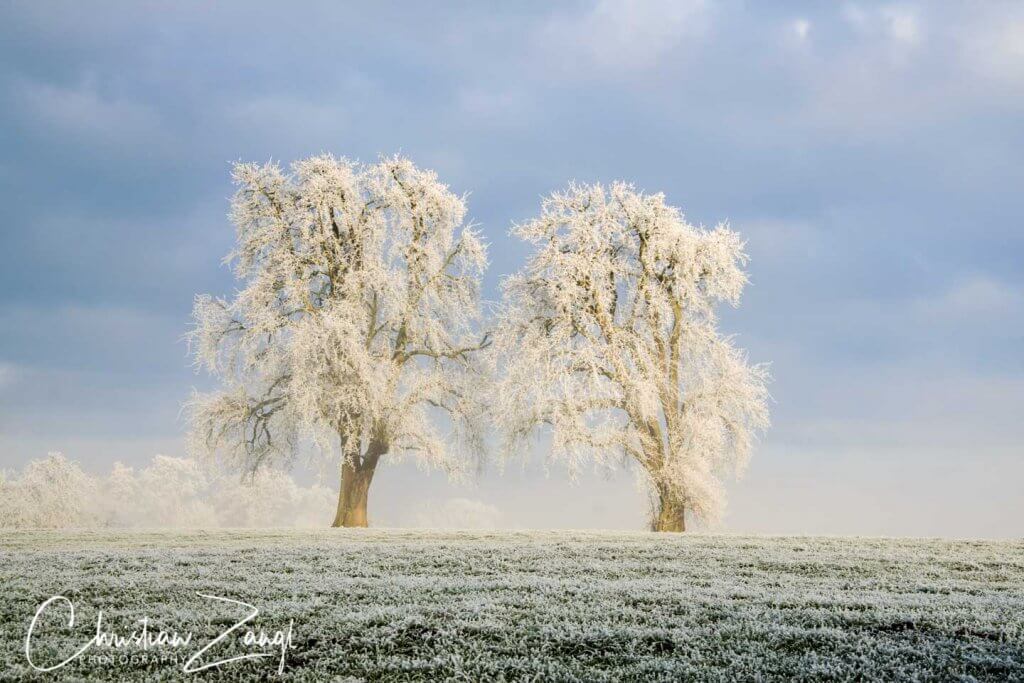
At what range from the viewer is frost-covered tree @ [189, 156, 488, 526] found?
95.0 ft

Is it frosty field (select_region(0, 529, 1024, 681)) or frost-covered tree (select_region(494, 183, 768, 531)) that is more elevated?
frost-covered tree (select_region(494, 183, 768, 531))

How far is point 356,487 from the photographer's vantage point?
29.5m

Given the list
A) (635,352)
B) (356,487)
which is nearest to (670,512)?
(635,352)

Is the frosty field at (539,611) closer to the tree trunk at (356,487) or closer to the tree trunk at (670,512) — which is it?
the tree trunk at (670,512)

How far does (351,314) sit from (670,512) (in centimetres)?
1211

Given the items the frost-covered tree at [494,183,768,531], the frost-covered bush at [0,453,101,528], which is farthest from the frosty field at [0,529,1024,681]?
the frost-covered bush at [0,453,101,528]

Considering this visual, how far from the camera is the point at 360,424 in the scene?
2834cm

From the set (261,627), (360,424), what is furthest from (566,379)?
(261,627)

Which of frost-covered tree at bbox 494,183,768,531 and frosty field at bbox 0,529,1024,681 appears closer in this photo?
frosty field at bbox 0,529,1024,681

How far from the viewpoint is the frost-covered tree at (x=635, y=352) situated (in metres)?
26.4

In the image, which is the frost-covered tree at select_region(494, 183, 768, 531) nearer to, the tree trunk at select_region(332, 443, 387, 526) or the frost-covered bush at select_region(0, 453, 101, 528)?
the tree trunk at select_region(332, 443, 387, 526)

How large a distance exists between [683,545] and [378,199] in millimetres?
17235

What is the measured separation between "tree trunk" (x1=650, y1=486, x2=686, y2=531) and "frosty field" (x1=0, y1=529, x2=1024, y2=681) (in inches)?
307

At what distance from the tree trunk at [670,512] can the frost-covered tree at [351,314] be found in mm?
6786
